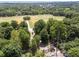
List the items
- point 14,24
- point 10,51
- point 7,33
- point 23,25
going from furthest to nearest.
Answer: point 23,25, point 14,24, point 7,33, point 10,51

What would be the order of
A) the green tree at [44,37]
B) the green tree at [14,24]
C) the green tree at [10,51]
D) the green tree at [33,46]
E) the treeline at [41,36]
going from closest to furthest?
the green tree at [10,51], the treeline at [41,36], the green tree at [33,46], the green tree at [44,37], the green tree at [14,24]

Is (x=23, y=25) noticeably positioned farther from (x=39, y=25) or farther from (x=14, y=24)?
(x=39, y=25)

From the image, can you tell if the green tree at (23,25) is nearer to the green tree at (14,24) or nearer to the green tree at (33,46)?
the green tree at (14,24)

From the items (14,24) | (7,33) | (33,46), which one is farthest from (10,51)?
(14,24)

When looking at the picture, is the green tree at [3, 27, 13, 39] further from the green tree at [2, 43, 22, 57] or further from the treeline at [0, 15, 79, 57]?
the green tree at [2, 43, 22, 57]

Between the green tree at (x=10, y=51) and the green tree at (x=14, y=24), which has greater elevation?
the green tree at (x=10, y=51)

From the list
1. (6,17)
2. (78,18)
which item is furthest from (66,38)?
(6,17)

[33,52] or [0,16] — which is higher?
[0,16]

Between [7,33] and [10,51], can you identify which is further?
[7,33]

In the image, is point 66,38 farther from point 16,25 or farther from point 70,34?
point 16,25

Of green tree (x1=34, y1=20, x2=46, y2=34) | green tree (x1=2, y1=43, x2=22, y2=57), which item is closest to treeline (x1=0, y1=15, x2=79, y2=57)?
green tree (x1=34, y1=20, x2=46, y2=34)

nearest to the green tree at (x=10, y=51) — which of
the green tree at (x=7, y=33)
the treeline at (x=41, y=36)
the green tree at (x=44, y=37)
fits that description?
the treeline at (x=41, y=36)
